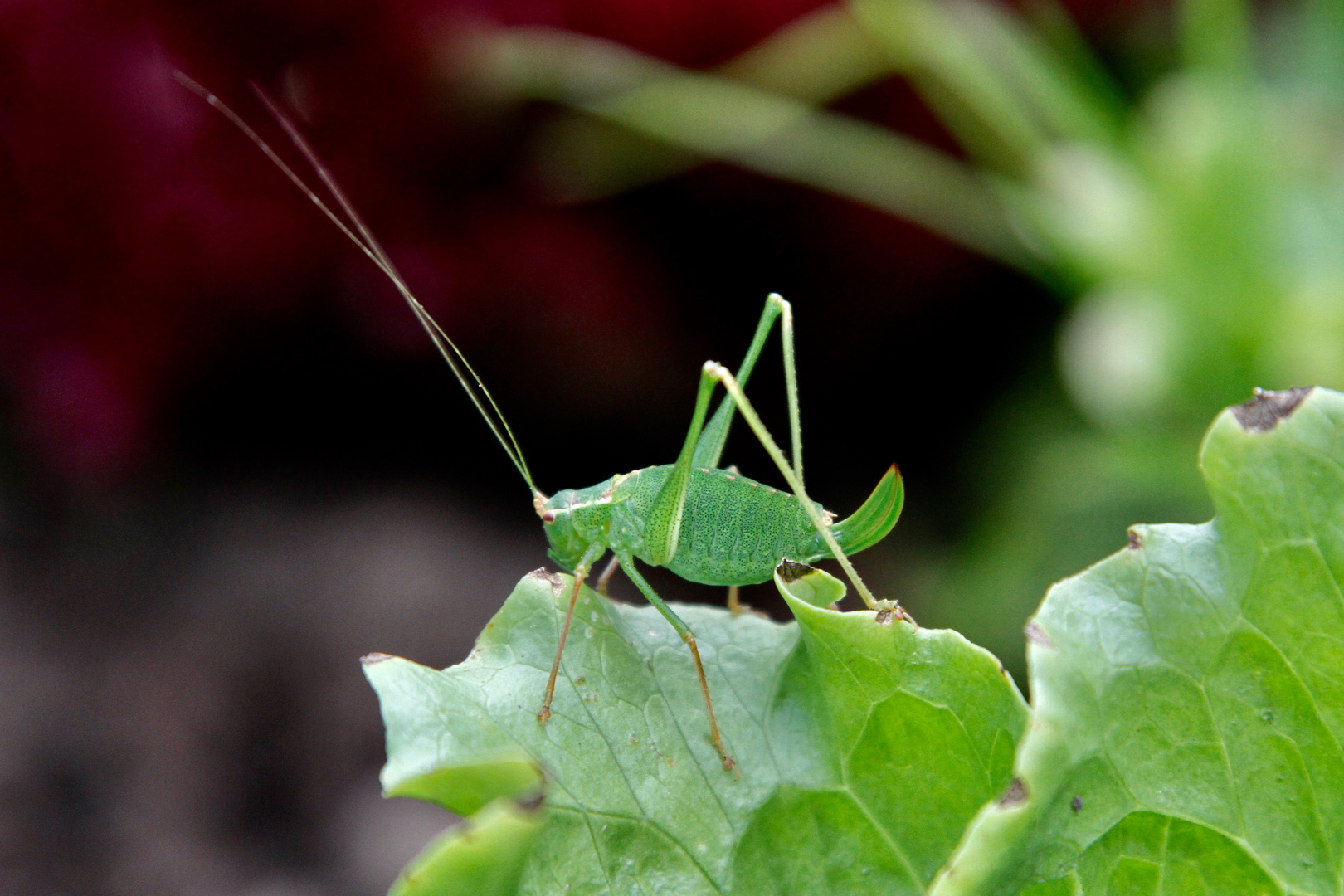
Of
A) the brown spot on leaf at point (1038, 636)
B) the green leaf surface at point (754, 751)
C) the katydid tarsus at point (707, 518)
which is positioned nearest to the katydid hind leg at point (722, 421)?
the katydid tarsus at point (707, 518)

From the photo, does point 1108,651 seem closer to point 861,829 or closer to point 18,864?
point 861,829

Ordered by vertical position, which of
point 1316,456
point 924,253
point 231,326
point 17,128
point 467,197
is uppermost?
point 17,128

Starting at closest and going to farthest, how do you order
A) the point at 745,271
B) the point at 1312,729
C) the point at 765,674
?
the point at 1312,729
the point at 765,674
the point at 745,271

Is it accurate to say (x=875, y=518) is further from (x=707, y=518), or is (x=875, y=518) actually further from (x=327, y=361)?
(x=327, y=361)

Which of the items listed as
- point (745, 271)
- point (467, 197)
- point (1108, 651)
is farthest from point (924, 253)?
point (1108, 651)

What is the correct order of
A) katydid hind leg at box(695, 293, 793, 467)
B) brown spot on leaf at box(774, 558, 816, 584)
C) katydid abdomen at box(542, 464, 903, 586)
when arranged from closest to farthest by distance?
brown spot on leaf at box(774, 558, 816, 584), katydid abdomen at box(542, 464, 903, 586), katydid hind leg at box(695, 293, 793, 467)

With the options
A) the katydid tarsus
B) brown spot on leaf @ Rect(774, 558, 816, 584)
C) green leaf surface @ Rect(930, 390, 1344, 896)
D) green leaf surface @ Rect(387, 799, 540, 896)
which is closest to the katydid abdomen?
the katydid tarsus

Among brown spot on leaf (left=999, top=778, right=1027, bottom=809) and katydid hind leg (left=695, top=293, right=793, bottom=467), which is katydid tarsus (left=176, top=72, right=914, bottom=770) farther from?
brown spot on leaf (left=999, top=778, right=1027, bottom=809)

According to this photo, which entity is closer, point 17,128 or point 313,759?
point 313,759
